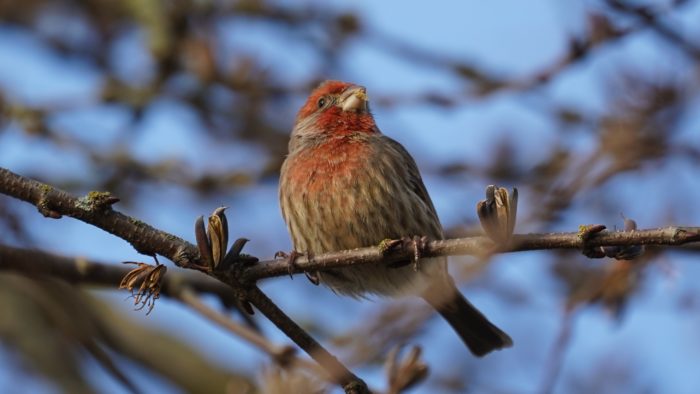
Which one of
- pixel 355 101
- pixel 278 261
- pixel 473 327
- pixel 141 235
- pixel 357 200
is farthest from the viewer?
pixel 473 327

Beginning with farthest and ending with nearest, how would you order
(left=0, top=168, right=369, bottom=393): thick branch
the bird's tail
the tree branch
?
the bird's tail < (left=0, top=168, right=369, bottom=393): thick branch < the tree branch

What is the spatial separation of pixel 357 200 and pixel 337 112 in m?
1.18

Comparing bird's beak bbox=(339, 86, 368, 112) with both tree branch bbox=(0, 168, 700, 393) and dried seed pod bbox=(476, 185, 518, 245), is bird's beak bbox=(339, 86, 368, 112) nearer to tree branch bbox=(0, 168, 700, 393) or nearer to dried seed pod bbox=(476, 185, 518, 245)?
tree branch bbox=(0, 168, 700, 393)

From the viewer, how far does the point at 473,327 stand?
258 inches

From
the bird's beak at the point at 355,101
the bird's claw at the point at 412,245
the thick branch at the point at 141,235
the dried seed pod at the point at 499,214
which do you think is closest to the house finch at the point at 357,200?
the bird's beak at the point at 355,101

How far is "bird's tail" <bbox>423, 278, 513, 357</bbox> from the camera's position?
652cm

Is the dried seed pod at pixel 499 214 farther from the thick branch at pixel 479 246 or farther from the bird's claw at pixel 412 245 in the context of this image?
the bird's claw at pixel 412 245

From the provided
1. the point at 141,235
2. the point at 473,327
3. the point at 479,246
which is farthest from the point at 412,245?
the point at 473,327

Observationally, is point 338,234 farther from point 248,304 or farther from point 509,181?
point 509,181

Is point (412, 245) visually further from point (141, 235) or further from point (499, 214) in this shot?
point (141, 235)

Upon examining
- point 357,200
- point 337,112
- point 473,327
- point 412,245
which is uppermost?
point 337,112

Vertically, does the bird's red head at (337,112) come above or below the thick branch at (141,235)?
above

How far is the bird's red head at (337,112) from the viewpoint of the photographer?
20.4 ft

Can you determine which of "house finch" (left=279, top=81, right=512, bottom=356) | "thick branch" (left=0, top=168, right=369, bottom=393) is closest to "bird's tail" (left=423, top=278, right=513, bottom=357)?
"house finch" (left=279, top=81, right=512, bottom=356)
